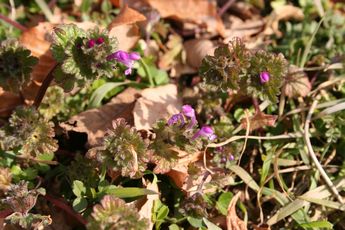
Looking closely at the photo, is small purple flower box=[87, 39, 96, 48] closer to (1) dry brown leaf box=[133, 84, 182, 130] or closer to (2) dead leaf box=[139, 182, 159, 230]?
(1) dry brown leaf box=[133, 84, 182, 130]

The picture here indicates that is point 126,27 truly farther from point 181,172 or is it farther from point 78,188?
point 78,188

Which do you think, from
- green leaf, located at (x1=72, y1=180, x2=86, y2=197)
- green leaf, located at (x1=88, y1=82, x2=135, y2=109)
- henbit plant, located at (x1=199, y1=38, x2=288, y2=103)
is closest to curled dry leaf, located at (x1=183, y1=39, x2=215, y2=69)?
green leaf, located at (x1=88, y1=82, x2=135, y2=109)

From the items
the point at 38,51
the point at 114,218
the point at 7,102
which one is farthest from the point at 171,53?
the point at 114,218

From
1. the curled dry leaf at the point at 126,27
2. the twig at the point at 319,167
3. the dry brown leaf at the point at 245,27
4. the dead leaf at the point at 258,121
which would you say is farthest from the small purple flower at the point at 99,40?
the dry brown leaf at the point at 245,27

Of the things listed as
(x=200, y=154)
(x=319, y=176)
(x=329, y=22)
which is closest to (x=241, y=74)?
(x=200, y=154)

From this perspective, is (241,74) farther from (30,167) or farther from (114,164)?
(30,167)
